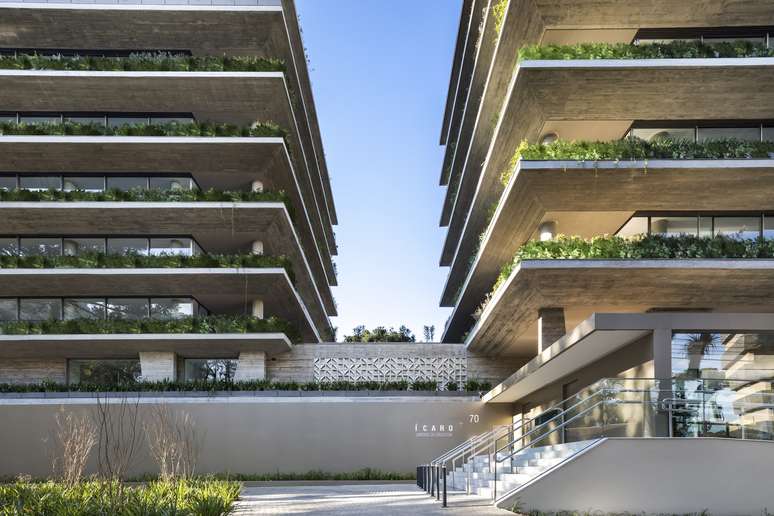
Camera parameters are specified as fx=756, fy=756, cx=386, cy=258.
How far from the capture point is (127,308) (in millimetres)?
32125

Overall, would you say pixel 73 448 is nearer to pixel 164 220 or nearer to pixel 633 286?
pixel 164 220

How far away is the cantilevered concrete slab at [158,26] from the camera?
3019 centimetres

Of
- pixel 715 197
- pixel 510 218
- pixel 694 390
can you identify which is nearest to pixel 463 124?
pixel 510 218

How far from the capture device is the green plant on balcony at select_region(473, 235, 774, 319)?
20.9 metres

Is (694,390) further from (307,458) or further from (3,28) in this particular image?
(3,28)

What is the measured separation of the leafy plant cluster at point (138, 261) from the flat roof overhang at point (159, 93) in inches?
262

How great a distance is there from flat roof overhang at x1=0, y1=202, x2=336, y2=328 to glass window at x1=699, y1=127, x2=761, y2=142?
1556 cm

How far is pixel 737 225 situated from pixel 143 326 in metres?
21.7

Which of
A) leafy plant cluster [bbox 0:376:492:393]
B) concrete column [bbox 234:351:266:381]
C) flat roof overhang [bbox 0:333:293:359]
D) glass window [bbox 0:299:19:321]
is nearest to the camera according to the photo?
leafy plant cluster [bbox 0:376:492:393]

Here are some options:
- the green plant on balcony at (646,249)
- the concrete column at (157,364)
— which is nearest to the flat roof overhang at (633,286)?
the green plant on balcony at (646,249)

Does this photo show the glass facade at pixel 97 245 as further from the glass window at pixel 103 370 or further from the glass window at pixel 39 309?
the glass window at pixel 103 370

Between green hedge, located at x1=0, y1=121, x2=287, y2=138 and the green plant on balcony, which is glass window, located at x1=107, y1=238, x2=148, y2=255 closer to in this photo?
green hedge, located at x1=0, y1=121, x2=287, y2=138

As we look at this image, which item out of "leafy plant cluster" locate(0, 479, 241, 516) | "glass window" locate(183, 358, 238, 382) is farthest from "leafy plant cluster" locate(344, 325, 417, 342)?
"leafy plant cluster" locate(0, 479, 241, 516)

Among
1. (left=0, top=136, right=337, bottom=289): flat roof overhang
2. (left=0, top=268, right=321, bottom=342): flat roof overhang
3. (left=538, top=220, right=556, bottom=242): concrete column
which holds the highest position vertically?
(left=0, top=136, right=337, bottom=289): flat roof overhang
